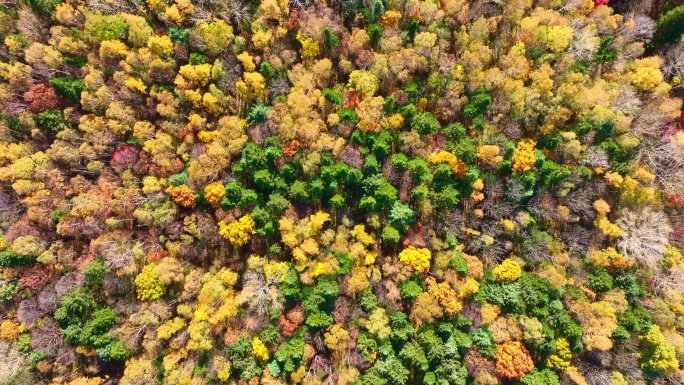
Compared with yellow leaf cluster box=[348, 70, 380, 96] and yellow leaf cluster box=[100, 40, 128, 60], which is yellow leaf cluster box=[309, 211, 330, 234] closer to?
yellow leaf cluster box=[348, 70, 380, 96]

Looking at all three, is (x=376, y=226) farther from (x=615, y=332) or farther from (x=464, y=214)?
(x=615, y=332)

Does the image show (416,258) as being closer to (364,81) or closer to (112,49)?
(364,81)

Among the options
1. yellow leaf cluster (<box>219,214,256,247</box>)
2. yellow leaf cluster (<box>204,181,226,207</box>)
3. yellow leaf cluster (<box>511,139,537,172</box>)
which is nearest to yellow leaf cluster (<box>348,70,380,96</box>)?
yellow leaf cluster (<box>511,139,537,172</box>)

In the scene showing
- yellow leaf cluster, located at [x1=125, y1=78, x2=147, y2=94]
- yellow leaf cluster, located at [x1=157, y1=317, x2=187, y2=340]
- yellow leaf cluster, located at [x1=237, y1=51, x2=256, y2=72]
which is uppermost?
yellow leaf cluster, located at [x1=237, y1=51, x2=256, y2=72]

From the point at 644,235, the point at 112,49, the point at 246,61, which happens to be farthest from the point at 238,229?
the point at 644,235

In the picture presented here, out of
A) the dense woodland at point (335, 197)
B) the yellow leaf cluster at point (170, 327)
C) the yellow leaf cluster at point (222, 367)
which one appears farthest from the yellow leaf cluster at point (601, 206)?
the yellow leaf cluster at point (170, 327)

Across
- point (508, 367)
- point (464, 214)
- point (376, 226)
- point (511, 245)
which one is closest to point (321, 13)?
point (376, 226)
